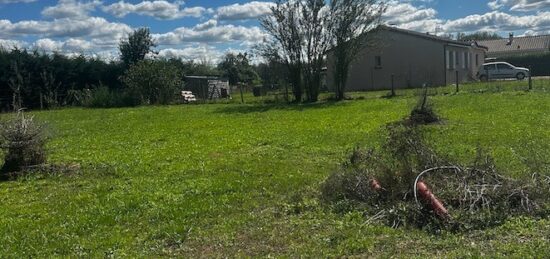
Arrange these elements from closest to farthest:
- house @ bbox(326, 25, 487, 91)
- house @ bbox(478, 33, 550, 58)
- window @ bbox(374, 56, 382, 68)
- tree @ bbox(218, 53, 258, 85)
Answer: house @ bbox(326, 25, 487, 91) < window @ bbox(374, 56, 382, 68) < tree @ bbox(218, 53, 258, 85) < house @ bbox(478, 33, 550, 58)

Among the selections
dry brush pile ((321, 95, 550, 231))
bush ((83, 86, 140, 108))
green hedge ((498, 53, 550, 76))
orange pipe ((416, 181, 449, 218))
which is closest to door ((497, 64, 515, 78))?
green hedge ((498, 53, 550, 76))

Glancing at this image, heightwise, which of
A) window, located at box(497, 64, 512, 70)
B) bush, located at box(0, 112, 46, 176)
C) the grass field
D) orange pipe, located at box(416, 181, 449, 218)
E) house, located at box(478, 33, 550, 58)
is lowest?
the grass field

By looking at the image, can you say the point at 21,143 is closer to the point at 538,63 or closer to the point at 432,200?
the point at 432,200

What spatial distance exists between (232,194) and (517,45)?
69.5 meters

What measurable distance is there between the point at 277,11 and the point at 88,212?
63.8 feet

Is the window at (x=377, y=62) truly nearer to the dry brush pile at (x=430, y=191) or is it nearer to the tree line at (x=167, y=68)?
the tree line at (x=167, y=68)

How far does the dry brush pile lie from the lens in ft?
17.4

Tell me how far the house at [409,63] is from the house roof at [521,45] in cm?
2940

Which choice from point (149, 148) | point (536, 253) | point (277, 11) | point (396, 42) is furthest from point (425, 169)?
point (396, 42)

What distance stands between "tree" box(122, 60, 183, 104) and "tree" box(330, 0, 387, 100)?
889 cm

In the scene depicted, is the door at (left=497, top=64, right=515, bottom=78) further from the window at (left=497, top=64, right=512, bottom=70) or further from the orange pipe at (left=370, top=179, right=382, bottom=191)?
the orange pipe at (left=370, top=179, right=382, bottom=191)

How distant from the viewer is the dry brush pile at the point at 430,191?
529cm

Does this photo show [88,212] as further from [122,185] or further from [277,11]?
[277,11]

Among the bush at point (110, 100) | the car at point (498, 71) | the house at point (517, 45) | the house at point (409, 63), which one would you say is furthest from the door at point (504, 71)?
the bush at point (110, 100)
